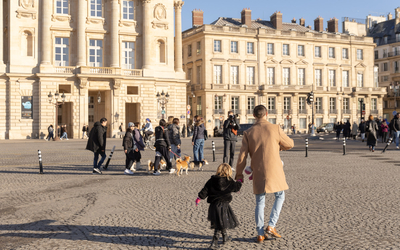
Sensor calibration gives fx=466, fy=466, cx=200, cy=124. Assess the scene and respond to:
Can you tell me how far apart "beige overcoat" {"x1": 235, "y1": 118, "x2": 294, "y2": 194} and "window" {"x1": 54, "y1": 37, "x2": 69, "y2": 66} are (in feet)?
142

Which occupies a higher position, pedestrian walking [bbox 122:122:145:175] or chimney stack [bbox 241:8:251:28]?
chimney stack [bbox 241:8:251:28]

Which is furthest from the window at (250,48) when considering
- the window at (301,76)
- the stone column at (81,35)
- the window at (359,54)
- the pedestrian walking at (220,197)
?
the pedestrian walking at (220,197)

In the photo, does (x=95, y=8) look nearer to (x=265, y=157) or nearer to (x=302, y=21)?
(x=302, y=21)

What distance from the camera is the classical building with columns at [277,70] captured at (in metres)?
62.4

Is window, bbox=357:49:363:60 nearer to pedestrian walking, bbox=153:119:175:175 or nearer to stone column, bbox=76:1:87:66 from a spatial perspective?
stone column, bbox=76:1:87:66

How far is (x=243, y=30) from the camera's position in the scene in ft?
209

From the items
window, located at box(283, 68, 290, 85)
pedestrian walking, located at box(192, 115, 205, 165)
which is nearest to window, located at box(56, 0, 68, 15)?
window, located at box(283, 68, 290, 85)

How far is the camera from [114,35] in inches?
1866

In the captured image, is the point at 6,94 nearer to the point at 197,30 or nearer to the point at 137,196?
the point at 197,30

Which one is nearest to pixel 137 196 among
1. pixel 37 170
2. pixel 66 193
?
pixel 66 193

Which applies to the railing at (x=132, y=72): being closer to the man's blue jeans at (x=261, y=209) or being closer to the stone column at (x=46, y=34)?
the stone column at (x=46, y=34)

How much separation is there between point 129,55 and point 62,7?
320 inches

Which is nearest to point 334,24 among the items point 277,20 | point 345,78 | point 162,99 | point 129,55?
point 345,78

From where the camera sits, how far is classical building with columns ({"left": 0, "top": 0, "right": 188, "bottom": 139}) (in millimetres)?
44781
